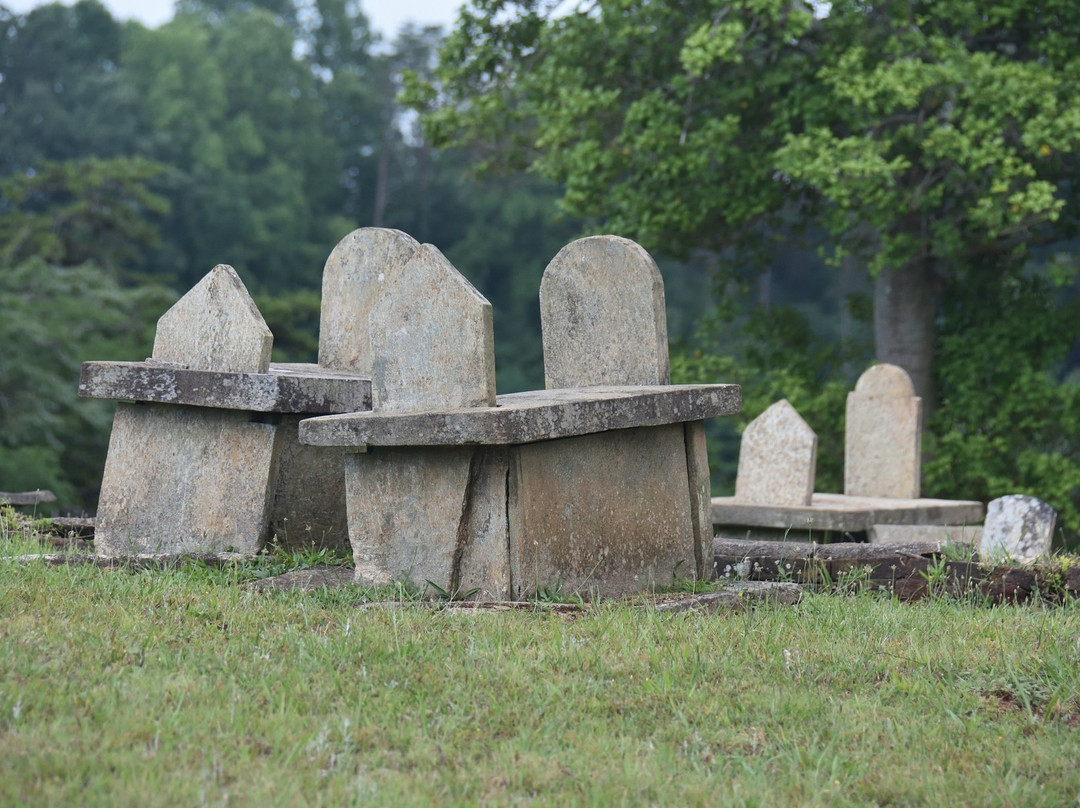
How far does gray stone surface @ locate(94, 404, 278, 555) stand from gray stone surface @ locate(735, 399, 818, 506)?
456 centimetres

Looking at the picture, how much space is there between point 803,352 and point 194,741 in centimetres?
1330

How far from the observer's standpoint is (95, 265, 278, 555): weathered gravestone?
6.23 meters

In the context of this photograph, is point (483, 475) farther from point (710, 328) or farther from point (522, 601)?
point (710, 328)

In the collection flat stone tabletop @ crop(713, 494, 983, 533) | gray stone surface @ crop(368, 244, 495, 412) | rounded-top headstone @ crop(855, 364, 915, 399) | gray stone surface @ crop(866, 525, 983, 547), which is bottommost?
gray stone surface @ crop(866, 525, 983, 547)

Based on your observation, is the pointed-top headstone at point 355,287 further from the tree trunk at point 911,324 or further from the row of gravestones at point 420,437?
the tree trunk at point 911,324

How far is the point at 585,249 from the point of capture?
6.41 meters

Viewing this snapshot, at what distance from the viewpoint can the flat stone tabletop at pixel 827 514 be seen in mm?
9328

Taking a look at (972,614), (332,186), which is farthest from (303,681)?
(332,186)

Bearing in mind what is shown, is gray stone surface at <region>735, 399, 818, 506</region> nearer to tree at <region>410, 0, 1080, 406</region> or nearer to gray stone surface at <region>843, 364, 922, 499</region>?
gray stone surface at <region>843, 364, 922, 499</region>

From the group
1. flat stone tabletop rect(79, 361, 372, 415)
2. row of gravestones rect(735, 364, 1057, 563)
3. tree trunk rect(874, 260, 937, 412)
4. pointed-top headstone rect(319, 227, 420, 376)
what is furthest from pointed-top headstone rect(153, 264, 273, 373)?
tree trunk rect(874, 260, 937, 412)

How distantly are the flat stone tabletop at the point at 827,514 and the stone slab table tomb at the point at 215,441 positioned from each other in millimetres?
3833

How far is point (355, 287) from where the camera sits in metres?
6.95

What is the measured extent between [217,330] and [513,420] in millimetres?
2151

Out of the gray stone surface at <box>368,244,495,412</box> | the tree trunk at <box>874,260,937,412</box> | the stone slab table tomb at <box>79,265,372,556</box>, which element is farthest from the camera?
the tree trunk at <box>874,260,937,412</box>
